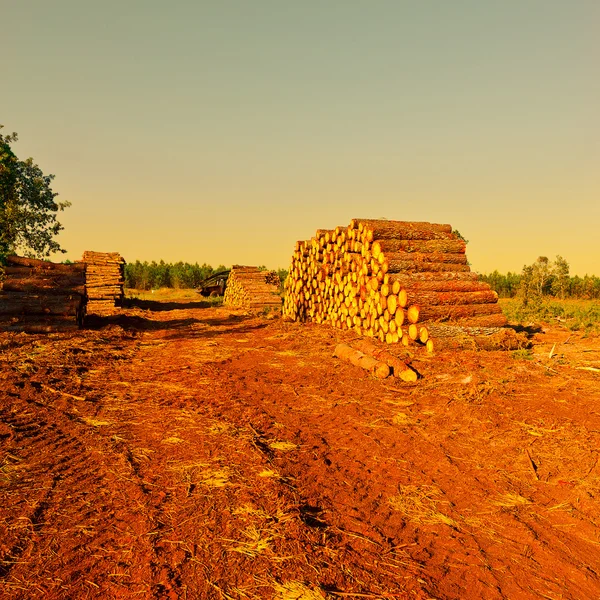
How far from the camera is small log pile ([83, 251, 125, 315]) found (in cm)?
2036

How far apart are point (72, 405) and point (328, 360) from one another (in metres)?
5.02

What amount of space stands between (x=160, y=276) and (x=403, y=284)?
41286 mm

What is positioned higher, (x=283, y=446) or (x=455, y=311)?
(x=455, y=311)

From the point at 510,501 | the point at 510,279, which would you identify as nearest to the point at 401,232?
the point at 510,501

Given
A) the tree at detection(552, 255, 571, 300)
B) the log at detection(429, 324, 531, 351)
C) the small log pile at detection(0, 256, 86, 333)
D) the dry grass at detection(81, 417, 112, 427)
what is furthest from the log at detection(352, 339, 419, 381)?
the tree at detection(552, 255, 571, 300)

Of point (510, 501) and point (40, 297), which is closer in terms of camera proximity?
point (510, 501)

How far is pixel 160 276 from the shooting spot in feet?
156

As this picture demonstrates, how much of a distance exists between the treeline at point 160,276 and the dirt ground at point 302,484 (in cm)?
3992

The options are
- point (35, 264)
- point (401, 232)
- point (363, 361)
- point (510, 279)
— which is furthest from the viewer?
point (510, 279)

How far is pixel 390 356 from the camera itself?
836 centimetres

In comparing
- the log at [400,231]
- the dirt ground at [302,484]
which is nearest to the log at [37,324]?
the dirt ground at [302,484]

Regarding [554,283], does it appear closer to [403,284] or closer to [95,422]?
[403,284]

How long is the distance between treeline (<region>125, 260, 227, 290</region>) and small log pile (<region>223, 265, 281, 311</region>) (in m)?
21.6

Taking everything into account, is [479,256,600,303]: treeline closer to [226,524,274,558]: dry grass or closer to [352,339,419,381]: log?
[352,339,419,381]: log
